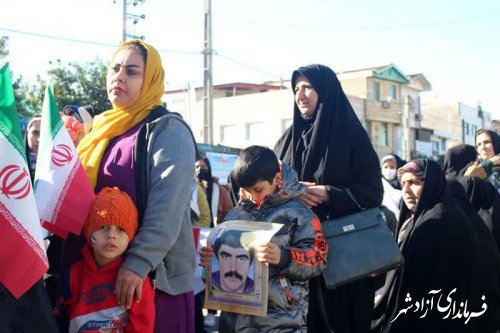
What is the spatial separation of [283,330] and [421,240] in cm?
170

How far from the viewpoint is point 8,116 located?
2.14 m

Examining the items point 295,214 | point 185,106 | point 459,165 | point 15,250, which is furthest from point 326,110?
point 185,106

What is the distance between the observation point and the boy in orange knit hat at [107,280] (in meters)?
2.52

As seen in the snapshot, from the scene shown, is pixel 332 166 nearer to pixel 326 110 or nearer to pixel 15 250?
pixel 326 110

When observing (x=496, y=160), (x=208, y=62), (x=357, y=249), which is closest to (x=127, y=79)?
(x=357, y=249)

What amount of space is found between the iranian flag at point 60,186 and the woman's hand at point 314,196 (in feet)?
4.04

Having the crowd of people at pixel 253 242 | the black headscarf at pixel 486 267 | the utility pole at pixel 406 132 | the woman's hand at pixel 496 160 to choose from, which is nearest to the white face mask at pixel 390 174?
the woman's hand at pixel 496 160

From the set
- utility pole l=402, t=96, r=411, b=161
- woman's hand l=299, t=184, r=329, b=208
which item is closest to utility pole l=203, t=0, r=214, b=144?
woman's hand l=299, t=184, r=329, b=208

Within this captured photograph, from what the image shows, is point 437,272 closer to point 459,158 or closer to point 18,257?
point 459,158

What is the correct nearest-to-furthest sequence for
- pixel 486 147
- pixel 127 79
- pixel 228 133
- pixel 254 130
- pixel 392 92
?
pixel 127 79
pixel 486 147
pixel 254 130
pixel 228 133
pixel 392 92

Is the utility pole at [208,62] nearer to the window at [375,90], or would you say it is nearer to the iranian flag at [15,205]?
the iranian flag at [15,205]

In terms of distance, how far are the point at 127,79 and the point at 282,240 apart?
3.60ft

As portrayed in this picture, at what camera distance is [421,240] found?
4438 millimetres

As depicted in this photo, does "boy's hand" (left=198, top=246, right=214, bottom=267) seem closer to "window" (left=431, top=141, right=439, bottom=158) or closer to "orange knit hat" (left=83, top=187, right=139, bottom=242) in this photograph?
"orange knit hat" (left=83, top=187, right=139, bottom=242)
